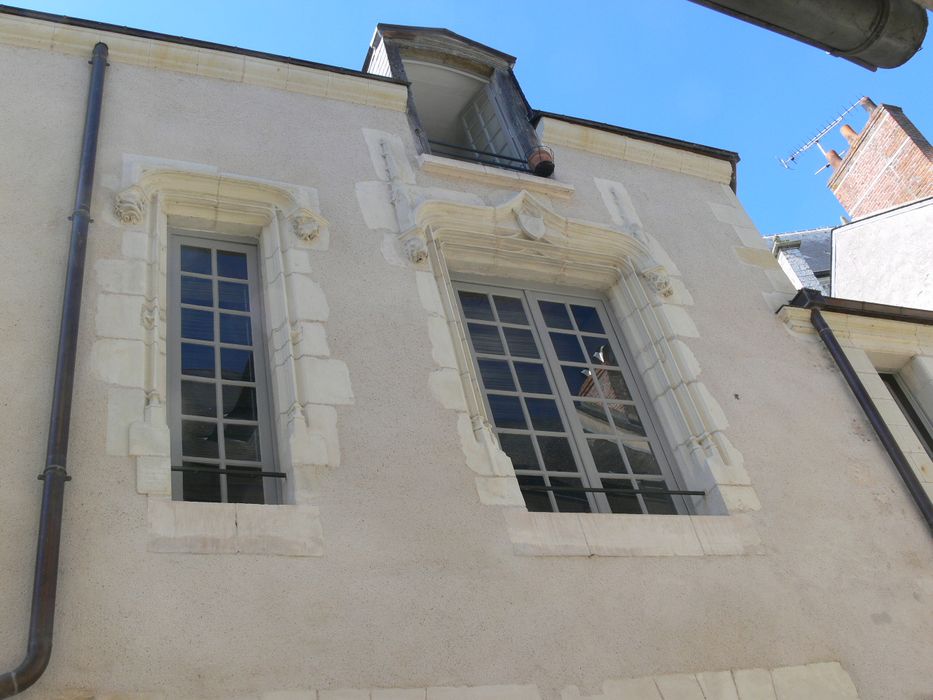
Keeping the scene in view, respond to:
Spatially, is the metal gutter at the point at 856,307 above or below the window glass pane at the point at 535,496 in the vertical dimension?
above

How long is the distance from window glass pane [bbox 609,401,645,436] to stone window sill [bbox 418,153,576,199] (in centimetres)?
178

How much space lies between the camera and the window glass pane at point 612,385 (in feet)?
17.7

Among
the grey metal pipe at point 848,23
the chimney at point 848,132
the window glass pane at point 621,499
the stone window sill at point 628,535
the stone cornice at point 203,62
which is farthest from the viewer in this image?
the chimney at point 848,132

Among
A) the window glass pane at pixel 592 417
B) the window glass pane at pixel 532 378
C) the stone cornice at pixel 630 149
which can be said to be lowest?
the window glass pane at pixel 592 417

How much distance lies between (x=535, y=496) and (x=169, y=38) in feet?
12.8

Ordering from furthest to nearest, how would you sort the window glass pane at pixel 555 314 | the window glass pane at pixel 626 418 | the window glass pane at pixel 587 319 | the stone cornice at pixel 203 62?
the window glass pane at pixel 587 319
the window glass pane at pixel 555 314
the stone cornice at pixel 203 62
the window glass pane at pixel 626 418

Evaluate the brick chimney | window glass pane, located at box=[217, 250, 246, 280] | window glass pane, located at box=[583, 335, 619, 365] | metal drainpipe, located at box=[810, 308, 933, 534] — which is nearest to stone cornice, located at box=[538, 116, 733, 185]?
metal drainpipe, located at box=[810, 308, 933, 534]

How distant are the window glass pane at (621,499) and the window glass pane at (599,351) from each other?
0.97 meters

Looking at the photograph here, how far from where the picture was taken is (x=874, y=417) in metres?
5.46

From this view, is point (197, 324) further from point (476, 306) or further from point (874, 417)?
point (874, 417)

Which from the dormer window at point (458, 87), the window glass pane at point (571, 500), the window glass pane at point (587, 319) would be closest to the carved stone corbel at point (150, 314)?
the window glass pane at point (571, 500)

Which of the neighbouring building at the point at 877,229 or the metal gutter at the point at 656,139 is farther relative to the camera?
the neighbouring building at the point at 877,229

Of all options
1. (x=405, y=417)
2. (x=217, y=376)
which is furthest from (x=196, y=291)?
(x=405, y=417)

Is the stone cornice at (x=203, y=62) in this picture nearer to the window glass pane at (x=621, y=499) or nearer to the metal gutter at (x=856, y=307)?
the metal gutter at (x=856, y=307)
